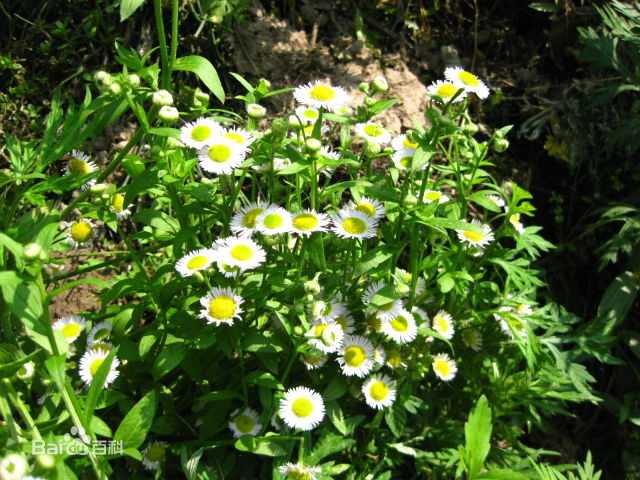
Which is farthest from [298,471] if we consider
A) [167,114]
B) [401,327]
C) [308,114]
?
[308,114]

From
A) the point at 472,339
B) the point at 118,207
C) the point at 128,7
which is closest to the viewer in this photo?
the point at 128,7

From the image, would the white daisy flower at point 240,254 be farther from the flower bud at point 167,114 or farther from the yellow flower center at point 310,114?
the yellow flower center at point 310,114

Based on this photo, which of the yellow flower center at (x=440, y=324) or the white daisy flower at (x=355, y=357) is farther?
the yellow flower center at (x=440, y=324)

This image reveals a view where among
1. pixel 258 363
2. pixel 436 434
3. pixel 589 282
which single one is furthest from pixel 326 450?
pixel 589 282

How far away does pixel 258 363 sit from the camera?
1.90 metres

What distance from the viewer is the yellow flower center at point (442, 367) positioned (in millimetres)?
2084

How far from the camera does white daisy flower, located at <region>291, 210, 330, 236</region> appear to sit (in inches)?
65.2

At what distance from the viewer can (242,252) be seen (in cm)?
166

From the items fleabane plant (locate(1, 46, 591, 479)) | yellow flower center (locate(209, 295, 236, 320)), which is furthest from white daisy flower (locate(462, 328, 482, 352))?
yellow flower center (locate(209, 295, 236, 320))

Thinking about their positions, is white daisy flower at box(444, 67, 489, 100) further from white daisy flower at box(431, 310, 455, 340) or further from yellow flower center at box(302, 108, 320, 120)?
white daisy flower at box(431, 310, 455, 340)

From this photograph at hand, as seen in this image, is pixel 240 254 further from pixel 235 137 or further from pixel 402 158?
pixel 402 158

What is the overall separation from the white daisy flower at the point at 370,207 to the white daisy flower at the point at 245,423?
24.2 inches

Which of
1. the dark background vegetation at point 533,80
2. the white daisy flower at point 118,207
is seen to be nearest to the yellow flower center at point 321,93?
the white daisy flower at point 118,207

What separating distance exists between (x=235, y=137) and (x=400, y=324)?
70 cm
